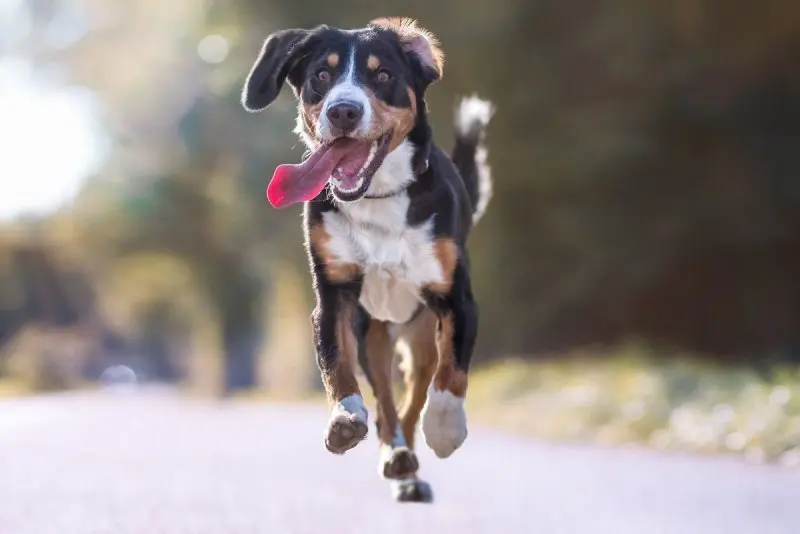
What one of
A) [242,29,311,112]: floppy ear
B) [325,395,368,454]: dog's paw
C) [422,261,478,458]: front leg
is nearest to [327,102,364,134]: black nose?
[242,29,311,112]: floppy ear

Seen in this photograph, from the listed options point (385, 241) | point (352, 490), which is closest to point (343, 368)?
point (385, 241)

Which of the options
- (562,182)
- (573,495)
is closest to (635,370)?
(562,182)

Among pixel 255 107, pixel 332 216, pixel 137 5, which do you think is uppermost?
pixel 137 5

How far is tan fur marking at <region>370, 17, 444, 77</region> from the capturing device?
4.28 meters

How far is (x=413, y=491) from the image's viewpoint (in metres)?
5.43

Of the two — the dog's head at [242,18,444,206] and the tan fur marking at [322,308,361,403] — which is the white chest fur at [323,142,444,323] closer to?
the dog's head at [242,18,444,206]

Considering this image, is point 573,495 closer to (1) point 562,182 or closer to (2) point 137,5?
(1) point 562,182

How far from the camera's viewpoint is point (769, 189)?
13.9 meters

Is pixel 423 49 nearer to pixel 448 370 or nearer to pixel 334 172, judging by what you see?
pixel 334 172

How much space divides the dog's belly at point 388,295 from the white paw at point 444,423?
46 centimetres

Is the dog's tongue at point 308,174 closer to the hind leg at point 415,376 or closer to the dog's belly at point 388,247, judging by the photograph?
the dog's belly at point 388,247

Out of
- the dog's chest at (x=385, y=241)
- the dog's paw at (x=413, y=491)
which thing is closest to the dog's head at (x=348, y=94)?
the dog's chest at (x=385, y=241)

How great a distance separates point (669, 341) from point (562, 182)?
2.46 m

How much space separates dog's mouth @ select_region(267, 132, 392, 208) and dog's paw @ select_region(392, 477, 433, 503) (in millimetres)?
1863
